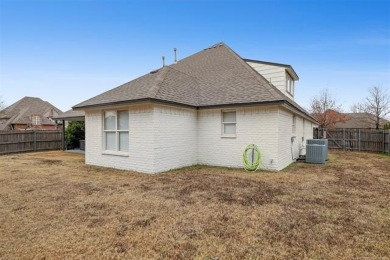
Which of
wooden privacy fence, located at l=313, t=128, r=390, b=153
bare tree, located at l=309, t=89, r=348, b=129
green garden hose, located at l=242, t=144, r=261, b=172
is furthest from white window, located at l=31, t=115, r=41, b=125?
bare tree, located at l=309, t=89, r=348, b=129

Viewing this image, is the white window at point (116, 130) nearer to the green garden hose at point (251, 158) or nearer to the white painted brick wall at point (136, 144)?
the white painted brick wall at point (136, 144)

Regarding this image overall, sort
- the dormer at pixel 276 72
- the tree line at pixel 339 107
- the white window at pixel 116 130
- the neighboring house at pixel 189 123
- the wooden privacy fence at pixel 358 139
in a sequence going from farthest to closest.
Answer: the tree line at pixel 339 107 → the wooden privacy fence at pixel 358 139 → the dormer at pixel 276 72 → the white window at pixel 116 130 → the neighboring house at pixel 189 123

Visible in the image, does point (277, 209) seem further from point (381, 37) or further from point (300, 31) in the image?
point (381, 37)

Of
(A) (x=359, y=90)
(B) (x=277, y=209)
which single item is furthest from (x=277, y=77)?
(A) (x=359, y=90)

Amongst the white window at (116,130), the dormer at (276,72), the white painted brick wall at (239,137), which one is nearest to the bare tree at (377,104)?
the dormer at (276,72)

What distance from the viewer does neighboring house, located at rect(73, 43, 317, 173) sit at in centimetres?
903

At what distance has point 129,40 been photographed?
669 inches

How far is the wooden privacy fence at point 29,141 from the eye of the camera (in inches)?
657

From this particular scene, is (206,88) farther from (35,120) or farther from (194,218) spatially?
(35,120)

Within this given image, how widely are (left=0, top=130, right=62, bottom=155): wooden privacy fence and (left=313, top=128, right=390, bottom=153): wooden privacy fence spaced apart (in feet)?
84.3

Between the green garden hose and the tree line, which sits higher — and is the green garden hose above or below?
below

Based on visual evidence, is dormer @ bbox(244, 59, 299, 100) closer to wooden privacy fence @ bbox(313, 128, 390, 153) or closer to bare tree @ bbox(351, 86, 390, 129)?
wooden privacy fence @ bbox(313, 128, 390, 153)

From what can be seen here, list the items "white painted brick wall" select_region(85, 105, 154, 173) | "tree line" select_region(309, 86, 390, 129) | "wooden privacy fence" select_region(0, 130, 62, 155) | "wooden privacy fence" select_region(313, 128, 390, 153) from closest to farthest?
"white painted brick wall" select_region(85, 105, 154, 173), "wooden privacy fence" select_region(0, 130, 62, 155), "wooden privacy fence" select_region(313, 128, 390, 153), "tree line" select_region(309, 86, 390, 129)

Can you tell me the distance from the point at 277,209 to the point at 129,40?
649 inches
